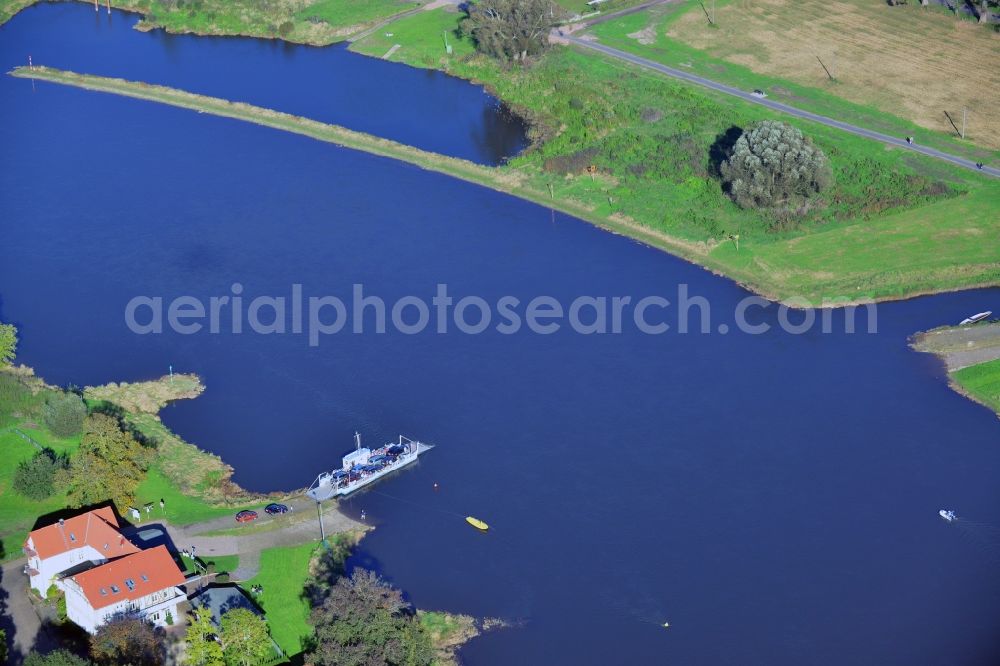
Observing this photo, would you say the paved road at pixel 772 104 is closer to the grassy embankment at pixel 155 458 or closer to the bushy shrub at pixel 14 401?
the grassy embankment at pixel 155 458

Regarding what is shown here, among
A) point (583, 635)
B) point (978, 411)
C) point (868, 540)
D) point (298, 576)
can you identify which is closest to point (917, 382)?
point (978, 411)

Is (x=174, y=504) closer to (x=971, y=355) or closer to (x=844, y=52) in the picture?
(x=971, y=355)

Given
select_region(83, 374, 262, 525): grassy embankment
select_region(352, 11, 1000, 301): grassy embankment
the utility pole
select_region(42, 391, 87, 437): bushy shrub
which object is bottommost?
the utility pole

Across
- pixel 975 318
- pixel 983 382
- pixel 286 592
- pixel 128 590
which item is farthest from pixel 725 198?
pixel 128 590

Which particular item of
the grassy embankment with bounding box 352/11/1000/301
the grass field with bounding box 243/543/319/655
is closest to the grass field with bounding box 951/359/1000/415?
the grassy embankment with bounding box 352/11/1000/301

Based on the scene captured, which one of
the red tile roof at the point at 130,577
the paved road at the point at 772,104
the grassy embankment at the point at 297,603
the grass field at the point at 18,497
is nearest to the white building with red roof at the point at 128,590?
the red tile roof at the point at 130,577

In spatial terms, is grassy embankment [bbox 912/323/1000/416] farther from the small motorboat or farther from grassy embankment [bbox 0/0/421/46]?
grassy embankment [bbox 0/0/421/46]
